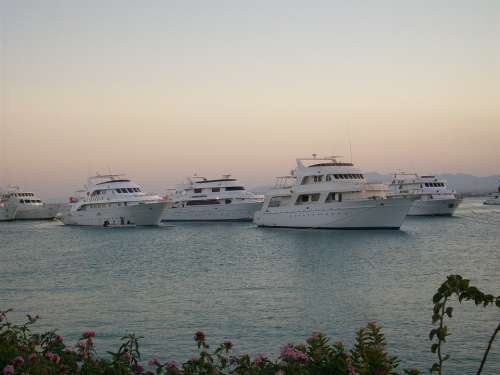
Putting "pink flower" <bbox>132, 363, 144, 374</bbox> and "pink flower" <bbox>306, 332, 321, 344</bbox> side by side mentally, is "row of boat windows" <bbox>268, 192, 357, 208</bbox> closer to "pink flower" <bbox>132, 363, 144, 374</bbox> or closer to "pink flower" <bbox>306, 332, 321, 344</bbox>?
"pink flower" <bbox>306, 332, 321, 344</bbox>

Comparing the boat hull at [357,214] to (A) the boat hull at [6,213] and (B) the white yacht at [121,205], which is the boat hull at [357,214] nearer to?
(B) the white yacht at [121,205]

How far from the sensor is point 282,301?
799 inches

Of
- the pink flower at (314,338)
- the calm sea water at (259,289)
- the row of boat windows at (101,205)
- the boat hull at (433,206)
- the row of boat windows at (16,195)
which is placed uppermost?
the row of boat windows at (16,195)

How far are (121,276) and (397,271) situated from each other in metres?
13.1

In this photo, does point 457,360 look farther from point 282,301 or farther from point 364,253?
point 364,253

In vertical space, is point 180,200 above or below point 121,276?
above

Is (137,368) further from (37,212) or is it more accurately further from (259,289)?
(37,212)

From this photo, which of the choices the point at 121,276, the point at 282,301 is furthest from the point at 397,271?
the point at 121,276

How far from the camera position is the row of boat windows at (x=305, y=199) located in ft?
162

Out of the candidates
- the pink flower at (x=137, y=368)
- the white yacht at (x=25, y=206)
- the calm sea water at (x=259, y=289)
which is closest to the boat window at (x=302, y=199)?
the calm sea water at (x=259, y=289)

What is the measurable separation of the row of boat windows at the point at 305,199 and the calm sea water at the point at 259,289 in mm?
4913

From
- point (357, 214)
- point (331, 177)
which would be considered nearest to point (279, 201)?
point (331, 177)

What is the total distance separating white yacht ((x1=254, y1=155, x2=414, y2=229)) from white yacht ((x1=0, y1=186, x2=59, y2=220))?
57.6 m

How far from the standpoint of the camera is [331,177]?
4909 cm
